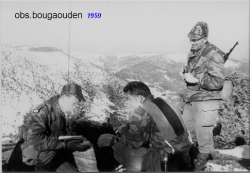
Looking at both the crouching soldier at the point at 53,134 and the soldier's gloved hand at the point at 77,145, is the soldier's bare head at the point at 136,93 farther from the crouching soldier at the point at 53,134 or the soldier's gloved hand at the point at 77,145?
the soldier's gloved hand at the point at 77,145

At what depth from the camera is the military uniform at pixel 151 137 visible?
5941 millimetres

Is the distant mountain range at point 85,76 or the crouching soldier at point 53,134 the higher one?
the distant mountain range at point 85,76

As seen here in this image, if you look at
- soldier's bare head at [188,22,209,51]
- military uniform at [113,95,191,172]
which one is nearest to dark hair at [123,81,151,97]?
military uniform at [113,95,191,172]

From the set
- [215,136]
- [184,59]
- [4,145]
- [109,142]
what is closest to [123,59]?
[184,59]

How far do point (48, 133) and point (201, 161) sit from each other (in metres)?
2.50

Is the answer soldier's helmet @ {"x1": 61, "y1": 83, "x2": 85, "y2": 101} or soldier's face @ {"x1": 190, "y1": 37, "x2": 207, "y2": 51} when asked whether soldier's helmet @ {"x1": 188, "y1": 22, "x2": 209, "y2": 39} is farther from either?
soldier's helmet @ {"x1": 61, "y1": 83, "x2": 85, "y2": 101}

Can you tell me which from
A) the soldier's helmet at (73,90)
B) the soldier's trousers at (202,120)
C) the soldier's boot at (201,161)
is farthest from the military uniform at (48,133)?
the soldier's boot at (201,161)

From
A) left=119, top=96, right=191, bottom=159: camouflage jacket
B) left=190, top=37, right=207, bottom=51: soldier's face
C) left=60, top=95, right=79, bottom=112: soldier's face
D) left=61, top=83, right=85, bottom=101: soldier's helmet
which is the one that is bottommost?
left=119, top=96, right=191, bottom=159: camouflage jacket

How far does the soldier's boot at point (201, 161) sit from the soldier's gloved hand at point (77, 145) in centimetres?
175

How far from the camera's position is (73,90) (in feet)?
19.9

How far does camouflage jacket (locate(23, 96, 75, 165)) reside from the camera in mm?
5902

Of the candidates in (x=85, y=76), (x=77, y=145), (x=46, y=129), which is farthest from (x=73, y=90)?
(x=77, y=145)

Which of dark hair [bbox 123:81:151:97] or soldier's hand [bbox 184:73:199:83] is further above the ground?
soldier's hand [bbox 184:73:199:83]

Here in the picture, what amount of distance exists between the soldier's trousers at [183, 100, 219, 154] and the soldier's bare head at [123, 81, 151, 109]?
2.38 feet
